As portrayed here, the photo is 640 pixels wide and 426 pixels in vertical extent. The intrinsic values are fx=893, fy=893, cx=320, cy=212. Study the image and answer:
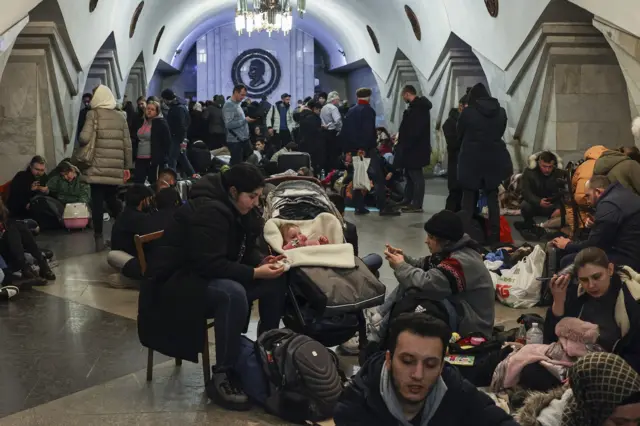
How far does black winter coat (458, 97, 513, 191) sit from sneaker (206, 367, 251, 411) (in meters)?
4.85

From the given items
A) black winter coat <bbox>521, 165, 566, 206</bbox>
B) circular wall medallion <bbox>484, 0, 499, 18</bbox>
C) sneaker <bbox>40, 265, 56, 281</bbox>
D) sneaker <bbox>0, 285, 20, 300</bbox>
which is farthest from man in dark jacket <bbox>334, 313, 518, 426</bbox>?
circular wall medallion <bbox>484, 0, 499, 18</bbox>

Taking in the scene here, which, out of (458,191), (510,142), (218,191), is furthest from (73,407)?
(510,142)

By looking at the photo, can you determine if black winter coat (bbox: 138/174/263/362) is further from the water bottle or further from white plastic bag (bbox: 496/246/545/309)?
white plastic bag (bbox: 496/246/545/309)

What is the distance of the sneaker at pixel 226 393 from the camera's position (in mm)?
4289

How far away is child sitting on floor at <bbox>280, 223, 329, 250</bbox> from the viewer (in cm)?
529

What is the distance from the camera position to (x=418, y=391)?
2.68 meters

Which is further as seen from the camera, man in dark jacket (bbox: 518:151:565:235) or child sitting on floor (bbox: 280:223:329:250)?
man in dark jacket (bbox: 518:151:565:235)

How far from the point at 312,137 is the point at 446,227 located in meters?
9.63

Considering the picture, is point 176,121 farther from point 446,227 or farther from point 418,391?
point 418,391

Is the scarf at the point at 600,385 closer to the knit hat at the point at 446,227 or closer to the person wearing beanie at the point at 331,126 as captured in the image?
the knit hat at the point at 446,227

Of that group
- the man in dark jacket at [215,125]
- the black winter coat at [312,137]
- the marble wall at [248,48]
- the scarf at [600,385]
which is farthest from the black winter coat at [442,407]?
the marble wall at [248,48]

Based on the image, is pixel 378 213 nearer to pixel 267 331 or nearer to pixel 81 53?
pixel 81 53

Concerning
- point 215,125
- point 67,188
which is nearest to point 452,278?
point 67,188

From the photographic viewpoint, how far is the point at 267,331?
456cm
